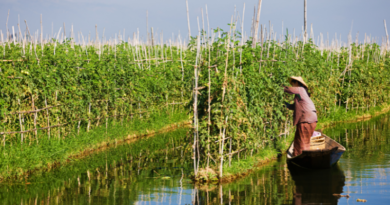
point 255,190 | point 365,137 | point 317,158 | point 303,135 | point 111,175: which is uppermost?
point 303,135

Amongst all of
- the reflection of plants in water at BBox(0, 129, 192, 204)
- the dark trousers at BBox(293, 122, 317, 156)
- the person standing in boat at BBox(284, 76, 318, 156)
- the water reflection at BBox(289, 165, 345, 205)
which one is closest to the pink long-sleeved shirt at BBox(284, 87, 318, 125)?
the person standing in boat at BBox(284, 76, 318, 156)

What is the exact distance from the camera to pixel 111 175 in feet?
31.7

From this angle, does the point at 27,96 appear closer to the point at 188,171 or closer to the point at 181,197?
the point at 188,171

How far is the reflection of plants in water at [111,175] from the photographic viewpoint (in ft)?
26.8

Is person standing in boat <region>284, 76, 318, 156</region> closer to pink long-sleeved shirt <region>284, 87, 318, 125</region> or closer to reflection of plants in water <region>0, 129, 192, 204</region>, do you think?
pink long-sleeved shirt <region>284, 87, 318, 125</region>

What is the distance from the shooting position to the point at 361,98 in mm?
18844

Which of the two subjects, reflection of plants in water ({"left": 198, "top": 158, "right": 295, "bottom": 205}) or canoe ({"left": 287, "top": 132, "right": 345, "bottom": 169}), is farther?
canoe ({"left": 287, "top": 132, "right": 345, "bottom": 169})

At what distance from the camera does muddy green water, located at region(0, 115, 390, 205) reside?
761 cm

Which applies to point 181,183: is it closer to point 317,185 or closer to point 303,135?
point 317,185

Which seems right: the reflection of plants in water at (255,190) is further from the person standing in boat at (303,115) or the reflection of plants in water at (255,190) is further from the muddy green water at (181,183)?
the person standing in boat at (303,115)

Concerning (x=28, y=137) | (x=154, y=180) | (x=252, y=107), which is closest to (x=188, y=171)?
(x=154, y=180)

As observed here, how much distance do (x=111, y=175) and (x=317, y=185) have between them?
433 centimetres

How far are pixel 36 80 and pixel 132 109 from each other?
4.43 m

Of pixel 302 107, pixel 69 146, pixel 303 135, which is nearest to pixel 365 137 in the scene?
pixel 303 135
